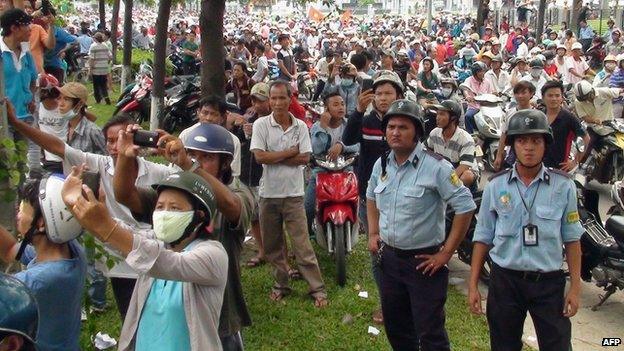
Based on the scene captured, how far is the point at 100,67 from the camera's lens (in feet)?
56.0

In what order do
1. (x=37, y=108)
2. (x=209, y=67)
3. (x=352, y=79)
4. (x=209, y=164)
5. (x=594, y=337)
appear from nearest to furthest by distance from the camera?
(x=209, y=164)
(x=594, y=337)
(x=37, y=108)
(x=209, y=67)
(x=352, y=79)

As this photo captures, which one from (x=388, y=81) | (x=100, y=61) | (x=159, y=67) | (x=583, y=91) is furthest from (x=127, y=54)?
(x=388, y=81)

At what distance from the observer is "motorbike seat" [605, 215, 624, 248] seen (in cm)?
577

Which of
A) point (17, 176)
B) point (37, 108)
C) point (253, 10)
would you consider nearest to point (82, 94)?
point (37, 108)

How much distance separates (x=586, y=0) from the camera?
45031 millimetres

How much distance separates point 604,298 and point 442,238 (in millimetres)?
2289

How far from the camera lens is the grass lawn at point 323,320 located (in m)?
5.57

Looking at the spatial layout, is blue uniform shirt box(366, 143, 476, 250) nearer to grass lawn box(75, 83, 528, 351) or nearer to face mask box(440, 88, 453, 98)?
grass lawn box(75, 83, 528, 351)

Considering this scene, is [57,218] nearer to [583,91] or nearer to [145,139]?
[145,139]

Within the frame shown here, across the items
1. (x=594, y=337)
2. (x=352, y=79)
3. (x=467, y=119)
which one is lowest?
(x=594, y=337)

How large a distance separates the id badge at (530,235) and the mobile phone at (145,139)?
2047mm

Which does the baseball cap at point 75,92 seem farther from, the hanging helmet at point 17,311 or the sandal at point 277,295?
the hanging helmet at point 17,311

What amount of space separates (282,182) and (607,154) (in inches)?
227

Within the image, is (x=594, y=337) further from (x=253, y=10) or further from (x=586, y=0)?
(x=253, y=10)
